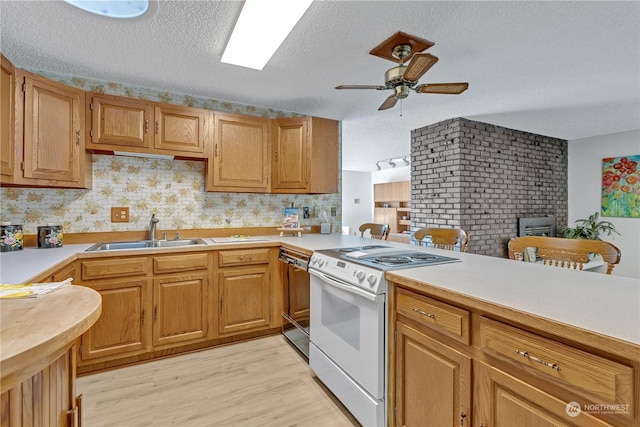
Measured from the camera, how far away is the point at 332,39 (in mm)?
1940

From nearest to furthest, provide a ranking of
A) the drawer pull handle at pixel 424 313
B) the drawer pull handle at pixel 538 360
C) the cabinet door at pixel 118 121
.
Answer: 1. the drawer pull handle at pixel 538 360
2. the drawer pull handle at pixel 424 313
3. the cabinet door at pixel 118 121

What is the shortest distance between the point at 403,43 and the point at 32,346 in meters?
2.22

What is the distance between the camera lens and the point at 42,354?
531 millimetres

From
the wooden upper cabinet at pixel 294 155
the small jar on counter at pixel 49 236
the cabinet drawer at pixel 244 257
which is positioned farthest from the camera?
the wooden upper cabinet at pixel 294 155

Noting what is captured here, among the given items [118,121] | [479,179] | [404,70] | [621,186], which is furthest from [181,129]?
[621,186]

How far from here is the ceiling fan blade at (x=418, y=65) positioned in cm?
159

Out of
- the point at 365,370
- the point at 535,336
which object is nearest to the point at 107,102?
the point at 365,370

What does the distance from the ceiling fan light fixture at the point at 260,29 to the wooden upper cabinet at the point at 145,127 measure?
0.70 meters

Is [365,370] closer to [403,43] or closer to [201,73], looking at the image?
[403,43]

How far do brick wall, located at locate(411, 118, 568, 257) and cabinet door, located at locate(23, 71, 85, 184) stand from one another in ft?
12.1

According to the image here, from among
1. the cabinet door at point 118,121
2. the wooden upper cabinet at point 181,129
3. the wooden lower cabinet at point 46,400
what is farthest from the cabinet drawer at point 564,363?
the cabinet door at point 118,121

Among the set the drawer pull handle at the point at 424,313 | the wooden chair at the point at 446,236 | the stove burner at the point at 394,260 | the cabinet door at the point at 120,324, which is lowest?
the cabinet door at the point at 120,324

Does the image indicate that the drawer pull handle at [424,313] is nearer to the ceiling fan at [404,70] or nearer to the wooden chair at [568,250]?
the wooden chair at [568,250]

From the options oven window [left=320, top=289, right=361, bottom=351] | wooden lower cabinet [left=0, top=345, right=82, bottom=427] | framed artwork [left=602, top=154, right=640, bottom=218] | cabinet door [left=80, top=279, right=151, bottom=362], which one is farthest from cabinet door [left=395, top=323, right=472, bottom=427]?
framed artwork [left=602, top=154, right=640, bottom=218]
